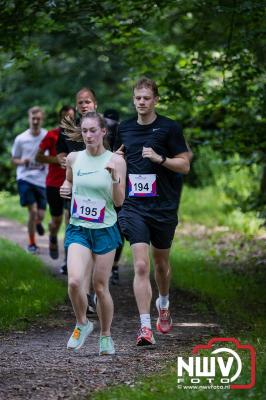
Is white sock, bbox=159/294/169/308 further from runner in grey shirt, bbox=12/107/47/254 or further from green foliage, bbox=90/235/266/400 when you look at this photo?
runner in grey shirt, bbox=12/107/47/254

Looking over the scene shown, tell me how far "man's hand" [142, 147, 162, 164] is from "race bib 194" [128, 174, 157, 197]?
0.24 metres

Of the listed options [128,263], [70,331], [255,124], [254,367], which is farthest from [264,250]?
[254,367]

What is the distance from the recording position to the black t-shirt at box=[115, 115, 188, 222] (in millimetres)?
8227

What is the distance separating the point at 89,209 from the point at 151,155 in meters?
0.92

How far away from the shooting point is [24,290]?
10.5 m

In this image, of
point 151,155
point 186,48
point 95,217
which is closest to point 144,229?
point 151,155

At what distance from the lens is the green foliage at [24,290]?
30.6ft

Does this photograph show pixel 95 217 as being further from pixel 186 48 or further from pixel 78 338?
pixel 186 48

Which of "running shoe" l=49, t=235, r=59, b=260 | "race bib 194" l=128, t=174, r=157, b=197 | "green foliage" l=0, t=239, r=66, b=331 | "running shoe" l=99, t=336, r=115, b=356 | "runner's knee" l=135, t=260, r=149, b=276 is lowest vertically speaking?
"running shoe" l=49, t=235, r=59, b=260

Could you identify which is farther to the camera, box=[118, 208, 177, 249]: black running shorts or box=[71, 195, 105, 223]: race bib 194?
box=[118, 208, 177, 249]: black running shorts

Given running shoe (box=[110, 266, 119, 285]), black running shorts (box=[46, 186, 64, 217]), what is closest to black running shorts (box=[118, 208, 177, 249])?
running shoe (box=[110, 266, 119, 285])

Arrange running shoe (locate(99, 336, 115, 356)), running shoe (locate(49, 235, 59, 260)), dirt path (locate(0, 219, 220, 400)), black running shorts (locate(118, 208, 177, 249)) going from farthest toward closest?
running shoe (locate(49, 235, 59, 260))
black running shorts (locate(118, 208, 177, 249))
running shoe (locate(99, 336, 115, 356))
dirt path (locate(0, 219, 220, 400))

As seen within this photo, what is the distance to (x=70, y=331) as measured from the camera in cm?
881

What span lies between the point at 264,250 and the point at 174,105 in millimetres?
3915
